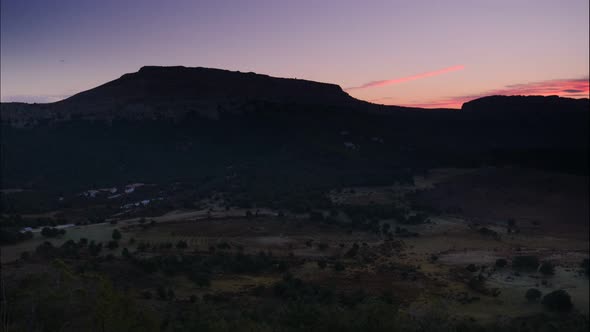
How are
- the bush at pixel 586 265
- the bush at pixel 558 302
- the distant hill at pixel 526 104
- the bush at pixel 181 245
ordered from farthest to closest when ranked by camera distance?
the distant hill at pixel 526 104 → the bush at pixel 181 245 → the bush at pixel 586 265 → the bush at pixel 558 302

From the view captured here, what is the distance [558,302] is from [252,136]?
64476 millimetres

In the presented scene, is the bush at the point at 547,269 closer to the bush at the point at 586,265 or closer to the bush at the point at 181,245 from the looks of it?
the bush at the point at 586,265

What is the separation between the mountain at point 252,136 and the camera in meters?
67.5

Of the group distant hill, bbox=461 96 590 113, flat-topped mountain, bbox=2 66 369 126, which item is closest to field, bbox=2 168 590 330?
distant hill, bbox=461 96 590 113

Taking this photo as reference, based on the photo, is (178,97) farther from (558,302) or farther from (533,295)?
(558,302)

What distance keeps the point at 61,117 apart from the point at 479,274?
245ft

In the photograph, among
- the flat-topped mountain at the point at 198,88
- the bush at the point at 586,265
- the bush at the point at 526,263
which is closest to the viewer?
the bush at the point at 586,265

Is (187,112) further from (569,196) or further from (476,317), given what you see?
(476,317)

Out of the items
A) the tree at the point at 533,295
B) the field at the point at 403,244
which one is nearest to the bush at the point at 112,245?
the field at the point at 403,244

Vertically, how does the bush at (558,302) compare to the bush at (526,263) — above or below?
above

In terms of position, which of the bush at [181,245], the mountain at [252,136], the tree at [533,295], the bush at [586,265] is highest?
the mountain at [252,136]

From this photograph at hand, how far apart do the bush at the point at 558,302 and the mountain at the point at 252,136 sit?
123ft

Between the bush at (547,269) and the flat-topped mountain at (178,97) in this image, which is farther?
the flat-topped mountain at (178,97)

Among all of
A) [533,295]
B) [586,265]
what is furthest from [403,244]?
[533,295]
